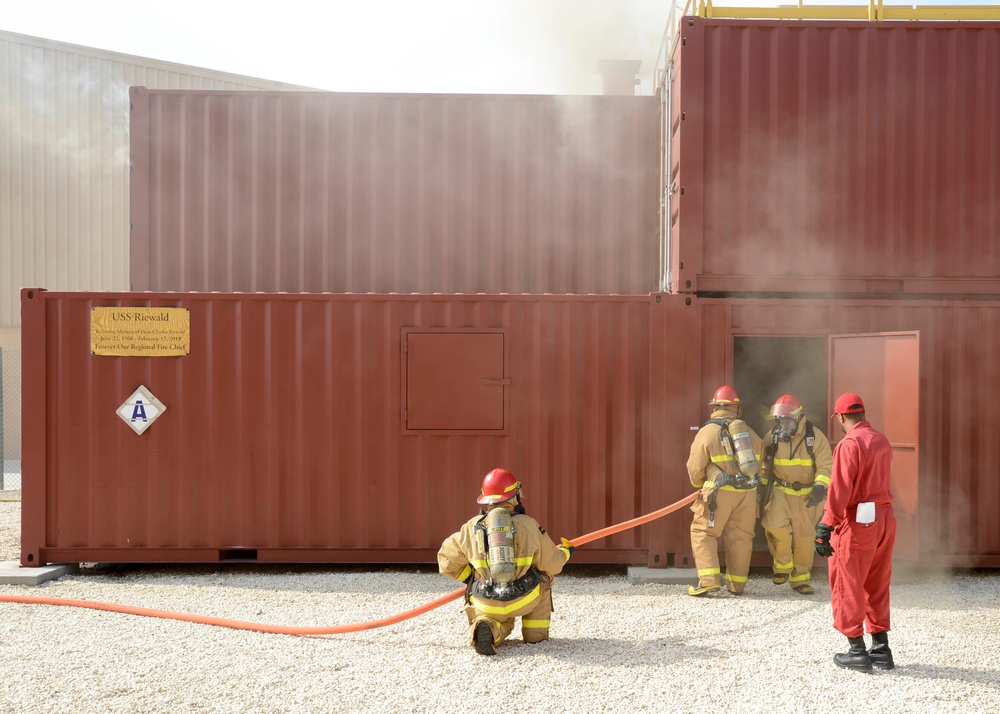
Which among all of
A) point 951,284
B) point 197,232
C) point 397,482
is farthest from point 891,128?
point 197,232

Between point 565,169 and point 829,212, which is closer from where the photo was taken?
point 829,212

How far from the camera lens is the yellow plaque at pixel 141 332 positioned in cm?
746

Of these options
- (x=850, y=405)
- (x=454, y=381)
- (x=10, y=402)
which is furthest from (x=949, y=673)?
(x=10, y=402)

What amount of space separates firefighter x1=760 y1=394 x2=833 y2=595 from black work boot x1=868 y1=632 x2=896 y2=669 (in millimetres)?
1910

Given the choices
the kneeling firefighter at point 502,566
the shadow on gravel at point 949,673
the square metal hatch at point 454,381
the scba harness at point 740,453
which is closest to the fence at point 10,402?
the square metal hatch at point 454,381

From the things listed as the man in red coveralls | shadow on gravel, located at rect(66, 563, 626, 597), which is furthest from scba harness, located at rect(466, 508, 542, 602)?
the man in red coveralls

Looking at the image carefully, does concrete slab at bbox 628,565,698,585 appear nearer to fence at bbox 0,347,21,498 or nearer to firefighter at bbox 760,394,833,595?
firefighter at bbox 760,394,833,595

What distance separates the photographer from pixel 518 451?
7512mm

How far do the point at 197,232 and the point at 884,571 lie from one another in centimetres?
871

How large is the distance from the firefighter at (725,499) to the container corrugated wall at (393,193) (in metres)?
3.32

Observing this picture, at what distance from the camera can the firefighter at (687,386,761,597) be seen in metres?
6.75

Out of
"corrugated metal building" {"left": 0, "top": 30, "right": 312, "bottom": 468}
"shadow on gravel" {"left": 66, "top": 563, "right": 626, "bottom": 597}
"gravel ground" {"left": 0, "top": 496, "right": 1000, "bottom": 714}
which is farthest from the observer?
"corrugated metal building" {"left": 0, "top": 30, "right": 312, "bottom": 468}

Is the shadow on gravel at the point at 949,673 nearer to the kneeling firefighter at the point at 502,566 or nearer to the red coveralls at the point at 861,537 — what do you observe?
the red coveralls at the point at 861,537

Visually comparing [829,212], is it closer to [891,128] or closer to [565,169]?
[891,128]
